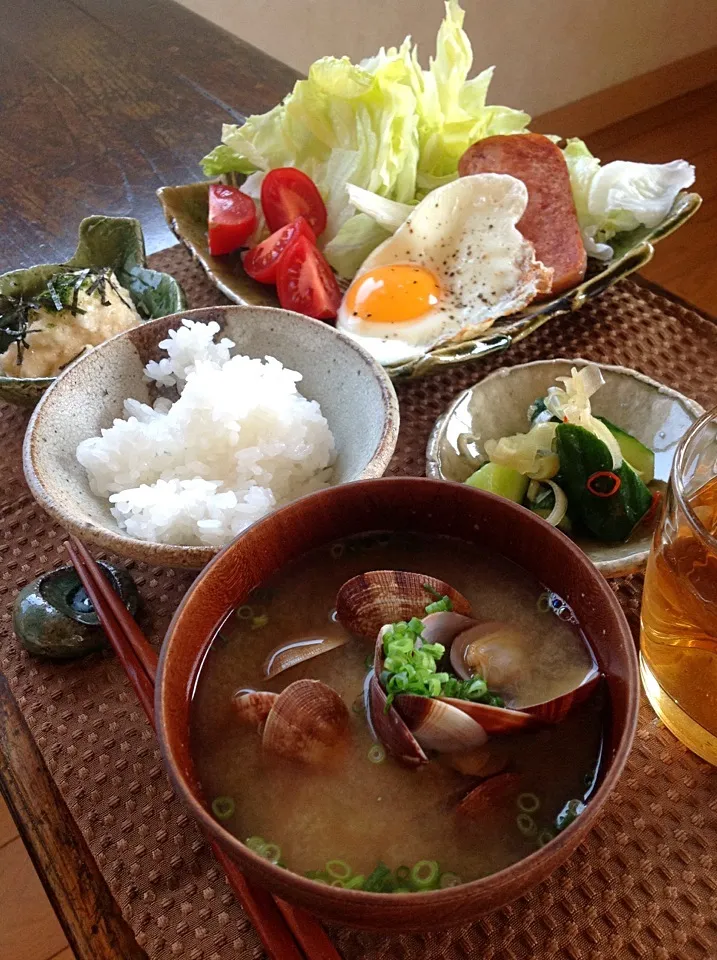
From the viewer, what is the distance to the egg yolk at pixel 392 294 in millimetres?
1868

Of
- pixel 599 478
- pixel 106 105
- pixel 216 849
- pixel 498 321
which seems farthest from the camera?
pixel 106 105

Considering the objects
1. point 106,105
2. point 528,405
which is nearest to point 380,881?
point 528,405

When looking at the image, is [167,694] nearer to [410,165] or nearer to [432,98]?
[410,165]

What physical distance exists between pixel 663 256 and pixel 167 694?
12.5ft

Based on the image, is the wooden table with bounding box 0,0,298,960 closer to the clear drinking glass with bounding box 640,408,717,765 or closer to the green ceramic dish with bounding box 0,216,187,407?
the green ceramic dish with bounding box 0,216,187,407

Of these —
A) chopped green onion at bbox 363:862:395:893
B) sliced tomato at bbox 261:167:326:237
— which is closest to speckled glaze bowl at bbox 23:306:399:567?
chopped green onion at bbox 363:862:395:893

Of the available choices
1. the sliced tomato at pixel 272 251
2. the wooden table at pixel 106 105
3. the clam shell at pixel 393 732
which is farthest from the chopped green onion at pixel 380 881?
the wooden table at pixel 106 105

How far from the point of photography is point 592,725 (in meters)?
0.88

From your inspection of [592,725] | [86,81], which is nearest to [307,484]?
[592,725]

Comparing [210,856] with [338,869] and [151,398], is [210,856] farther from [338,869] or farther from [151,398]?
[151,398]

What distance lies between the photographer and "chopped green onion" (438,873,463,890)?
2.64 feet

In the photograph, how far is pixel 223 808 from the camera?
2.83 ft

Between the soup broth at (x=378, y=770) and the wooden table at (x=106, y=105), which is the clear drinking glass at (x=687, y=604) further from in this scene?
the wooden table at (x=106, y=105)

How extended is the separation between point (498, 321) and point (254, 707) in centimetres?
117
